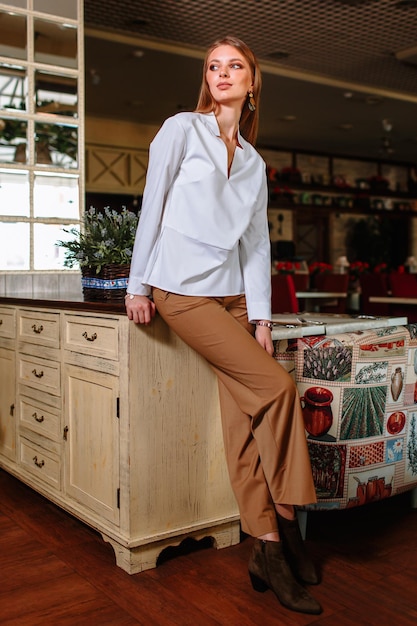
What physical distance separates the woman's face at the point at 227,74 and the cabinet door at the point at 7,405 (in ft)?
5.59

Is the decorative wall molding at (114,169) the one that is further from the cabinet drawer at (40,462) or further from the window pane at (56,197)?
the cabinet drawer at (40,462)

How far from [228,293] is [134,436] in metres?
0.58

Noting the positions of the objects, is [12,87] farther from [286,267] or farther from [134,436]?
[286,267]

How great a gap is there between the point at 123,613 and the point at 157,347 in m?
0.84

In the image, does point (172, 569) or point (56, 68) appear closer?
point (172, 569)

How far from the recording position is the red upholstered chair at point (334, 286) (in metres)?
7.81

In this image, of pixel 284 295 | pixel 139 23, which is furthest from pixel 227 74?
pixel 139 23

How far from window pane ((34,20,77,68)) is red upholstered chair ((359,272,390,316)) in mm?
4473

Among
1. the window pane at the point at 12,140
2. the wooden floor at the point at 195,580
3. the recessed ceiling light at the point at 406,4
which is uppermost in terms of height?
the recessed ceiling light at the point at 406,4

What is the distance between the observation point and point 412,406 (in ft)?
8.80

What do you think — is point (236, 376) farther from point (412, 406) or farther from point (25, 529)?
point (25, 529)

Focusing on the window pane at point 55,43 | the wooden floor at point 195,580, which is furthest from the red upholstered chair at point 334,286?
the wooden floor at point 195,580

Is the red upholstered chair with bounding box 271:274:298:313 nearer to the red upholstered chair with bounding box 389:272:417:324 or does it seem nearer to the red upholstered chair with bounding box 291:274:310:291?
the red upholstered chair with bounding box 389:272:417:324

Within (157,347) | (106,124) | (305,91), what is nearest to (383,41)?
(305,91)
